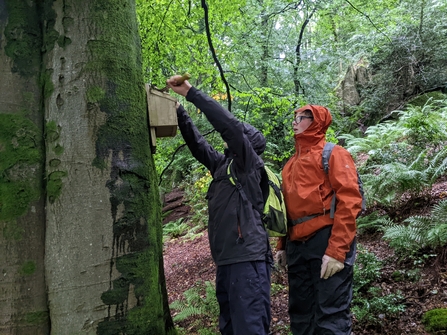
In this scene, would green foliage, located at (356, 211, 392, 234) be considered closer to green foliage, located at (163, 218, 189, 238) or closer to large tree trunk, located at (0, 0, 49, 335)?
large tree trunk, located at (0, 0, 49, 335)

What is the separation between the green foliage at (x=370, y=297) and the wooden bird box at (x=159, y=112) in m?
3.05

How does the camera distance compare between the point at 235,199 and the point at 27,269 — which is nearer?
the point at 27,269

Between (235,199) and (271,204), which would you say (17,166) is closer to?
(235,199)

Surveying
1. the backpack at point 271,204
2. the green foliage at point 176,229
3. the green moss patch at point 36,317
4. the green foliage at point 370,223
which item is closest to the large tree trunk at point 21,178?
the green moss patch at point 36,317

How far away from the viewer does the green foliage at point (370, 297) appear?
13.0 feet

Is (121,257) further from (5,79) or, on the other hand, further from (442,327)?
(442,327)

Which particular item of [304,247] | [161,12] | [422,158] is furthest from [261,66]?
[304,247]

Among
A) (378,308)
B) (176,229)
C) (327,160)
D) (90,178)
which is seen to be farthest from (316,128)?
(176,229)

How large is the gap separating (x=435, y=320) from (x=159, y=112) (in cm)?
336

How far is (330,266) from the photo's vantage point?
291cm

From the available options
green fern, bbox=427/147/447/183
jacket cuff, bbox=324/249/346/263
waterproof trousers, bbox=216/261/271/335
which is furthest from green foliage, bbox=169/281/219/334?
green fern, bbox=427/147/447/183

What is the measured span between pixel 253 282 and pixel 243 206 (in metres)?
0.58

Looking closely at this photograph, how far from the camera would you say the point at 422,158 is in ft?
22.5

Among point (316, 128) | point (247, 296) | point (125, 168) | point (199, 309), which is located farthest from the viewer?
point (199, 309)
